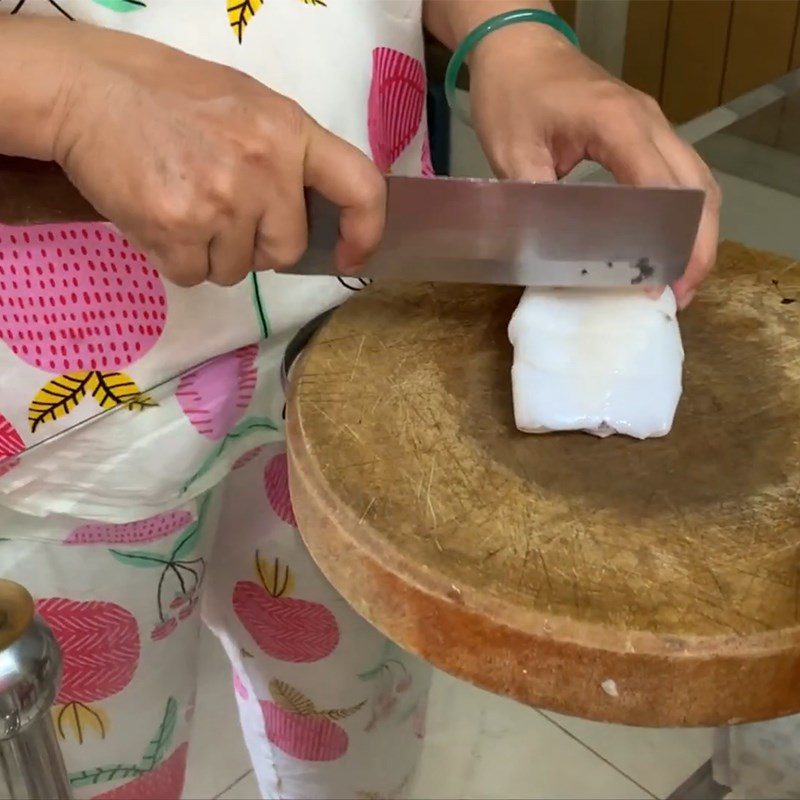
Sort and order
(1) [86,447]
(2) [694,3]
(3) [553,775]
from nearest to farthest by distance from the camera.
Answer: (1) [86,447], (3) [553,775], (2) [694,3]

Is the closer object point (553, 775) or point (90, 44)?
point (90, 44)

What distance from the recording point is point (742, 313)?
1.80 feet

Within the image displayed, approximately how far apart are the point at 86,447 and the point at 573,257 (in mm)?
253

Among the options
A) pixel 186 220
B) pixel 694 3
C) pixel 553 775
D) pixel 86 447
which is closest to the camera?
pixel 186 220

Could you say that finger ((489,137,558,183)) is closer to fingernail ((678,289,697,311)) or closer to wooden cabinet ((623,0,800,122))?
fingernail ((678,289,697,311))

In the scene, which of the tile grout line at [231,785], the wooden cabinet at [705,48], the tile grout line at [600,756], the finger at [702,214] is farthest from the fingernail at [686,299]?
the wooden cabinet at [705,48]

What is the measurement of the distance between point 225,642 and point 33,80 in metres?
0.44

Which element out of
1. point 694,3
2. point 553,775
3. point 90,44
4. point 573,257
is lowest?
point 553,775

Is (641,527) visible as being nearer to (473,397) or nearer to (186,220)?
(473,397)

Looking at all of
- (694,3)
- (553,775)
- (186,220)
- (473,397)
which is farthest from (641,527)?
(694,3)

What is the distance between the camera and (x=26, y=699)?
38cm

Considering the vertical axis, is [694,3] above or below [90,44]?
below

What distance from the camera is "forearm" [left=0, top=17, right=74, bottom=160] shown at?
40cm

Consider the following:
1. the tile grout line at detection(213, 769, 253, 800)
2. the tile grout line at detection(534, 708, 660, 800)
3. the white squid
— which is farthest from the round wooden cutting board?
the tile grout line at detection(213, 769, 253, 800)
